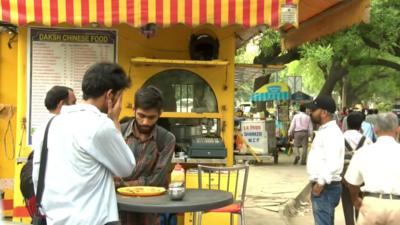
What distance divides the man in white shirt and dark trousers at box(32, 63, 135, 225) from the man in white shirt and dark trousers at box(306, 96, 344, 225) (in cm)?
307

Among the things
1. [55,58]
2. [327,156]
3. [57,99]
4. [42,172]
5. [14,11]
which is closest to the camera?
[42,172]

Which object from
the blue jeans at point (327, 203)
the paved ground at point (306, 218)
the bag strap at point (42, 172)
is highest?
the bag strap at point (42, 172)

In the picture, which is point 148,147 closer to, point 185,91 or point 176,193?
point 176,193

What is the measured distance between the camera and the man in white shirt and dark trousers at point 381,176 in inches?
170

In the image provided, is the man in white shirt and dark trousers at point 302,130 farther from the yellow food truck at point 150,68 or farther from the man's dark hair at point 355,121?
the yellow food truck at point 150,68

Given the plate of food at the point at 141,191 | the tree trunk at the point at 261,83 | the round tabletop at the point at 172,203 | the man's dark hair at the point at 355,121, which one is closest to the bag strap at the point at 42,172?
the round tabletop at the point at 172,203

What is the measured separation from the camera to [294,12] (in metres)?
5.31

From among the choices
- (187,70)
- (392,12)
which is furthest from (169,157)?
(392,12)

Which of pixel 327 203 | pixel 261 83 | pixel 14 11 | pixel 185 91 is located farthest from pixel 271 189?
pixel 261 83

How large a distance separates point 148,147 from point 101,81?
4.10 ft

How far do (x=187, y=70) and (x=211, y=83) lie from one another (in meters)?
0.33

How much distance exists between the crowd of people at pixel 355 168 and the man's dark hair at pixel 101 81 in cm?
235

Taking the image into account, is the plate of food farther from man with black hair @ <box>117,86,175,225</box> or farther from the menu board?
the menu board

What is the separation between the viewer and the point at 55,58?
6.32 meters
